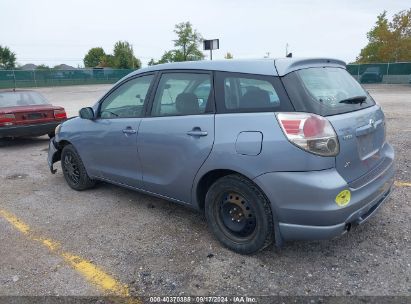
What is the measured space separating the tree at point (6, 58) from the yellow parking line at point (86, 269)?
6917 centimetres

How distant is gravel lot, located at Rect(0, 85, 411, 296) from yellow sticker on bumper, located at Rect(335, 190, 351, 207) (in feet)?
2.02

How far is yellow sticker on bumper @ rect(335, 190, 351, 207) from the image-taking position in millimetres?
2701

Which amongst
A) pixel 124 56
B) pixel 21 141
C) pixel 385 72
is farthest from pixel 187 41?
pixel 21 141

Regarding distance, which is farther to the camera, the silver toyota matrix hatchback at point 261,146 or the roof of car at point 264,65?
the roof of car at point 264,65

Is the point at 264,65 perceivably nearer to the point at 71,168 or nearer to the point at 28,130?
the point at 71,168

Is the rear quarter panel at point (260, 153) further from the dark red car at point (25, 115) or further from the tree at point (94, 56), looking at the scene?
the tree at point (94, 56)

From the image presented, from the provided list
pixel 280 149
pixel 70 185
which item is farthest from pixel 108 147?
pixel 280 149

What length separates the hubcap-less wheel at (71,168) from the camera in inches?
198

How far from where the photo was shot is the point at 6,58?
64.9 m

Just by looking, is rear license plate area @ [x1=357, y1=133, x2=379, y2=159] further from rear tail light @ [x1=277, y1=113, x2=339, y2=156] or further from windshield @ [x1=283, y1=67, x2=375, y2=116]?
rear tail light @ [x1=277, y1=113, x2=339, y2=156]

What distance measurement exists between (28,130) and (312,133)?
7314mm

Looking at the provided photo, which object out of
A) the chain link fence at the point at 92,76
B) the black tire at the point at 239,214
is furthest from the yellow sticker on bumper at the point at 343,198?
the chain link fence at the point at 92,76

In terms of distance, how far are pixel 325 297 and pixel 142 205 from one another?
8.19 ft

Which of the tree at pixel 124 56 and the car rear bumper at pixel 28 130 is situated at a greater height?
the tree at pixel 124 56
